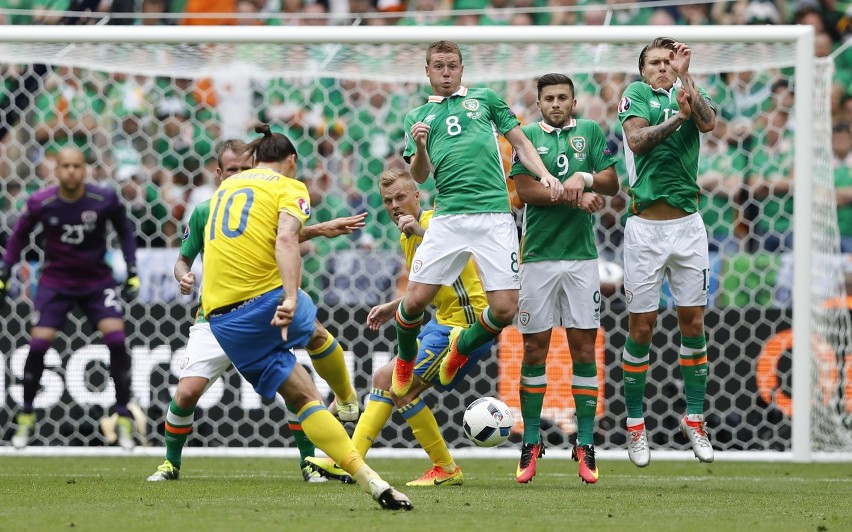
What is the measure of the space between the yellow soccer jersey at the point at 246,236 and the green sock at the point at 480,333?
1489 mm

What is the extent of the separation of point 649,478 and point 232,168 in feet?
10.7

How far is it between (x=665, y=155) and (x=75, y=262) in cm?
483

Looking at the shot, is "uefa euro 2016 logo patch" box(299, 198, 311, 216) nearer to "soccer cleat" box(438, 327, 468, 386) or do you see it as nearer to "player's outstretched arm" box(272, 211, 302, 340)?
"player's outstretched arm" box(272, 211, 302, 340)

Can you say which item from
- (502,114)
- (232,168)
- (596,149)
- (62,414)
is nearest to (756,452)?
(596,149)

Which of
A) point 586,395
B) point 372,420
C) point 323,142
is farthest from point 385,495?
point 323,142

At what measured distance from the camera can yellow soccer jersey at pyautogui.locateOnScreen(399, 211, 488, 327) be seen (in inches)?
287

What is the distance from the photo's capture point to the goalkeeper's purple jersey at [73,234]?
9570 millimetres

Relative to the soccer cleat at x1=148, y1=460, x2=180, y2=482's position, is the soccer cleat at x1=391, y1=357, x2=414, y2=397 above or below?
above

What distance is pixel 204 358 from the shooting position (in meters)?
7.25

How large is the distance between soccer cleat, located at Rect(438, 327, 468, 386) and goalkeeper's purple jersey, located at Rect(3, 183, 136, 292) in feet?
11.5

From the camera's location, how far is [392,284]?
34.6 feet

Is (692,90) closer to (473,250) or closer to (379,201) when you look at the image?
(473,250)

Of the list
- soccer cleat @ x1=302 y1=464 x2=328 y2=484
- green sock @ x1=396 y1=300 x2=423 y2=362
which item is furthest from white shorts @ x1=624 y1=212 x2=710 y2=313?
soccer cleat @ x1=302 y1=464 x2=328 y2=484

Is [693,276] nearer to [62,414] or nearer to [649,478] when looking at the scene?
[649,478]
